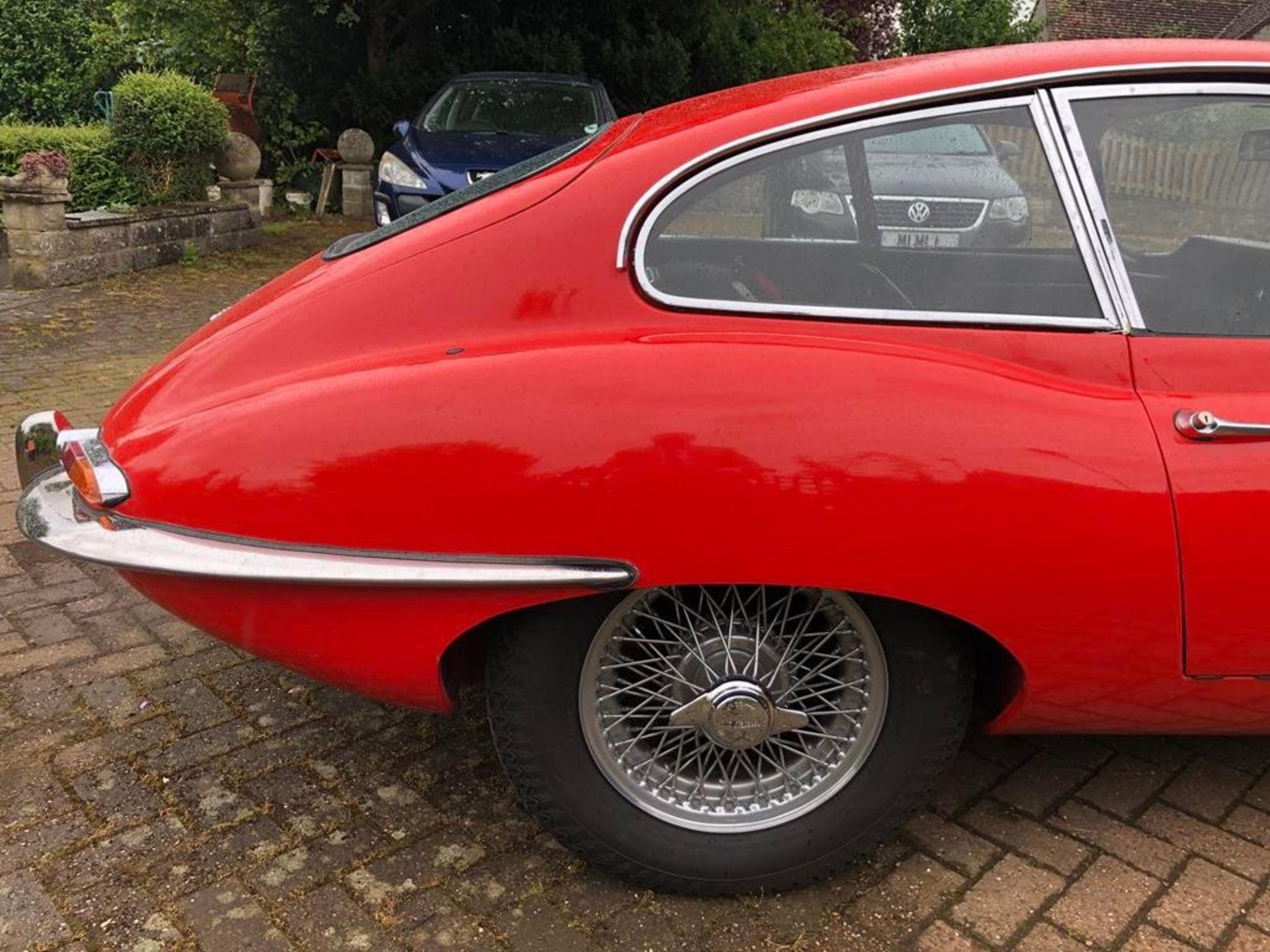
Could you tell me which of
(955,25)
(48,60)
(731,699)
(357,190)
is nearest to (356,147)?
(357,190)

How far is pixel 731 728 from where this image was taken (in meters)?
2.17

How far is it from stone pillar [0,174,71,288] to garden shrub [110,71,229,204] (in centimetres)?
113

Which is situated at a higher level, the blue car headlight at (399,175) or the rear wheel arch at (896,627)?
the blue car headlight at (399,175)

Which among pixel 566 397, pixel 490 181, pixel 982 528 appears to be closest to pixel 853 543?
pixel 982 528

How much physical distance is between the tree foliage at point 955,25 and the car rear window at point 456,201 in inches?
752

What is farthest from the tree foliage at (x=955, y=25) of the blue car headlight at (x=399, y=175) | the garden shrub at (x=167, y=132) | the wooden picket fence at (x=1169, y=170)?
the wooden picket fence at (x=1169, y=170)

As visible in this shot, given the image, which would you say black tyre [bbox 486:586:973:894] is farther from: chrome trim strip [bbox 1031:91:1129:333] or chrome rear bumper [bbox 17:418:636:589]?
chrome trim strip [bbox 1031:91:1129:333]

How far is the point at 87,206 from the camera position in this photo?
9.02 meters

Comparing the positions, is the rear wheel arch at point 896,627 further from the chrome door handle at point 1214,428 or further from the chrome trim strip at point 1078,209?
the chrome trim strip at point 1078,209

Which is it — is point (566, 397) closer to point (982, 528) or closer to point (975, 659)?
point (982, 528)

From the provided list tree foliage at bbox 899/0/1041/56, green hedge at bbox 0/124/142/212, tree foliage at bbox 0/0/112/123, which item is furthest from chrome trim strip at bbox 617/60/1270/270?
A: tree foliage at bbox 899/0/1041/56

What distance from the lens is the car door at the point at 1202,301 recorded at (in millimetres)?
1968

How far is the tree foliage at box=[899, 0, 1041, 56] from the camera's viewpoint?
66.7 ft

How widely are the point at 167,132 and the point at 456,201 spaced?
779cm
